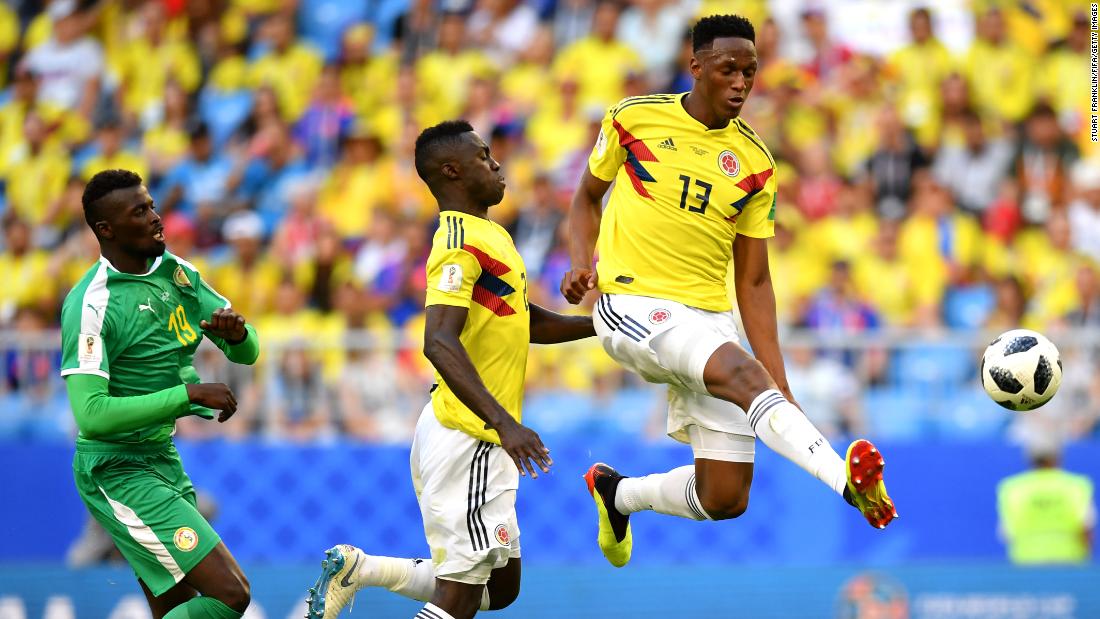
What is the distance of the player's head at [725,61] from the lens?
715cm

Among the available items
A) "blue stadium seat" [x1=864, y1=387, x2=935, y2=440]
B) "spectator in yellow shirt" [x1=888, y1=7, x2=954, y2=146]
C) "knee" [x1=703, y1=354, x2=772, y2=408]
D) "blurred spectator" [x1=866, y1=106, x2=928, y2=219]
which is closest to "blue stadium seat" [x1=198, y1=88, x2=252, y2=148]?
"blurred spectator" [x1=866, y1=106, x2=928, y2=219]

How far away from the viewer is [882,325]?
1303cm

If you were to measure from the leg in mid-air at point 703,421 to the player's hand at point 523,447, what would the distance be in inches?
37.0

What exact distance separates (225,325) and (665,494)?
2.31m

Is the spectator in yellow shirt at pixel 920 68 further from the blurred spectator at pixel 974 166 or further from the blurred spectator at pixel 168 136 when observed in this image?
the blurred spectator at pixel 168 136

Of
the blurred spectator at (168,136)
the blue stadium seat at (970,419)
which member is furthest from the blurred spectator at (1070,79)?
the blurred spectator at (168,136)

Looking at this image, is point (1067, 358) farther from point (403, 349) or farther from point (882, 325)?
point (403, 349)

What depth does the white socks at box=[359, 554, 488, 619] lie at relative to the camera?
7.27 metres

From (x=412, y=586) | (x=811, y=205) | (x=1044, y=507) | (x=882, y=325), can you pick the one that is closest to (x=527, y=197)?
(x=811, y=205)

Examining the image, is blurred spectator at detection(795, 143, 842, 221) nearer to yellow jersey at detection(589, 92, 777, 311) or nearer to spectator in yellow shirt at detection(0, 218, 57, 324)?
yellow jersey at detection(589, 92, 777, 311)

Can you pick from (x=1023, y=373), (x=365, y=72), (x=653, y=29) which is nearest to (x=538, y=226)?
(x=653, y=29)

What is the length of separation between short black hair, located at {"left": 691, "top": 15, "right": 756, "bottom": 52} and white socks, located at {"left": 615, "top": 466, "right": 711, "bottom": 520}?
6.84 feet

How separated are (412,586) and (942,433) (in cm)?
611

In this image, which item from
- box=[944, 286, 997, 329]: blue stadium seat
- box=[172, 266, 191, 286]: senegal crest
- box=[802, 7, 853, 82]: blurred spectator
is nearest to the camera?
box=[172, 266, 191, 286]: senegal crest
